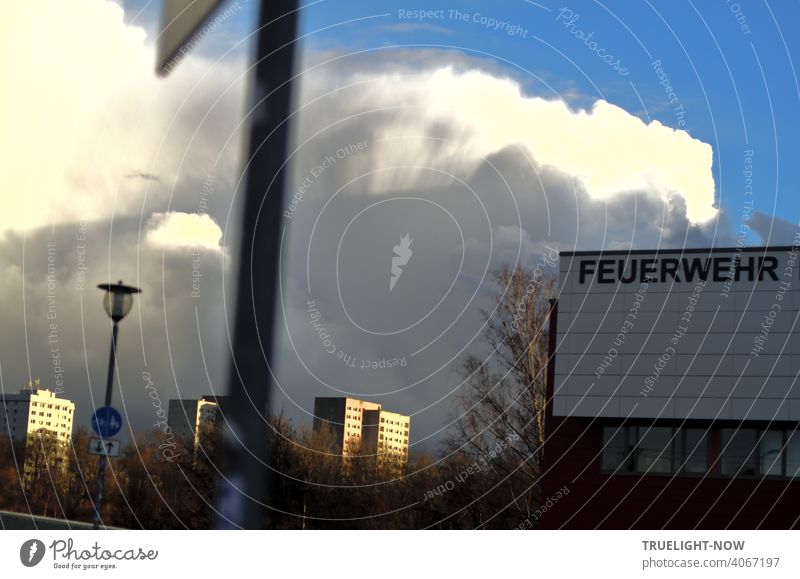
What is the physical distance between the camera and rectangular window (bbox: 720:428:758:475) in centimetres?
2378

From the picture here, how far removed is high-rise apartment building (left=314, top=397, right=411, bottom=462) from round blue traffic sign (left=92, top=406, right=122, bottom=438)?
31.8ft

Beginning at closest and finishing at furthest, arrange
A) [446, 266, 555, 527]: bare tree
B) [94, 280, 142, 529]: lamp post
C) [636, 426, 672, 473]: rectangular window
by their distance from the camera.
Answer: [94, 280, 142, 529]: lamp post < [636, 426, 672, 473]: rectangular window < [446, 266, 555, 527]: bare tree

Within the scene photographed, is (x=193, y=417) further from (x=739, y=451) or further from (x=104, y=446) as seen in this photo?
(x=739, y=451)

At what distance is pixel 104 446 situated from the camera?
1184cm

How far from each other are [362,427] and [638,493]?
261 inches

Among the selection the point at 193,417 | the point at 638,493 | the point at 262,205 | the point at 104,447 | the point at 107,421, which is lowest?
the point at 104,447

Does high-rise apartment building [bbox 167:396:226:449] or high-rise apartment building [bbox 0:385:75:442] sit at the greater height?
high-rise apartment building [bbox 167:396:226:449]

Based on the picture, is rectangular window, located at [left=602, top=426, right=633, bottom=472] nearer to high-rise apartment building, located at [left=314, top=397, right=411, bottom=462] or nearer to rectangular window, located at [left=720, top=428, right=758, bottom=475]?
rectangular window, located at [left=720, top=428, right=758, bottom=475]

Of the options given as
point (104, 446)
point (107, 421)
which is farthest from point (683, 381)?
point (107, 421)

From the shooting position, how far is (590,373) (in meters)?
24.5

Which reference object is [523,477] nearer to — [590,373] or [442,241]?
[590,373]

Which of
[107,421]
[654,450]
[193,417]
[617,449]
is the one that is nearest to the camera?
[107,421]

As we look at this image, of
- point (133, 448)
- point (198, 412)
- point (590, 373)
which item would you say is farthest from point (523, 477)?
point (133, 448)

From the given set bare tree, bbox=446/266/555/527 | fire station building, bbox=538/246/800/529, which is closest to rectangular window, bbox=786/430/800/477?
fire station building, bbox=538/246/800/529
